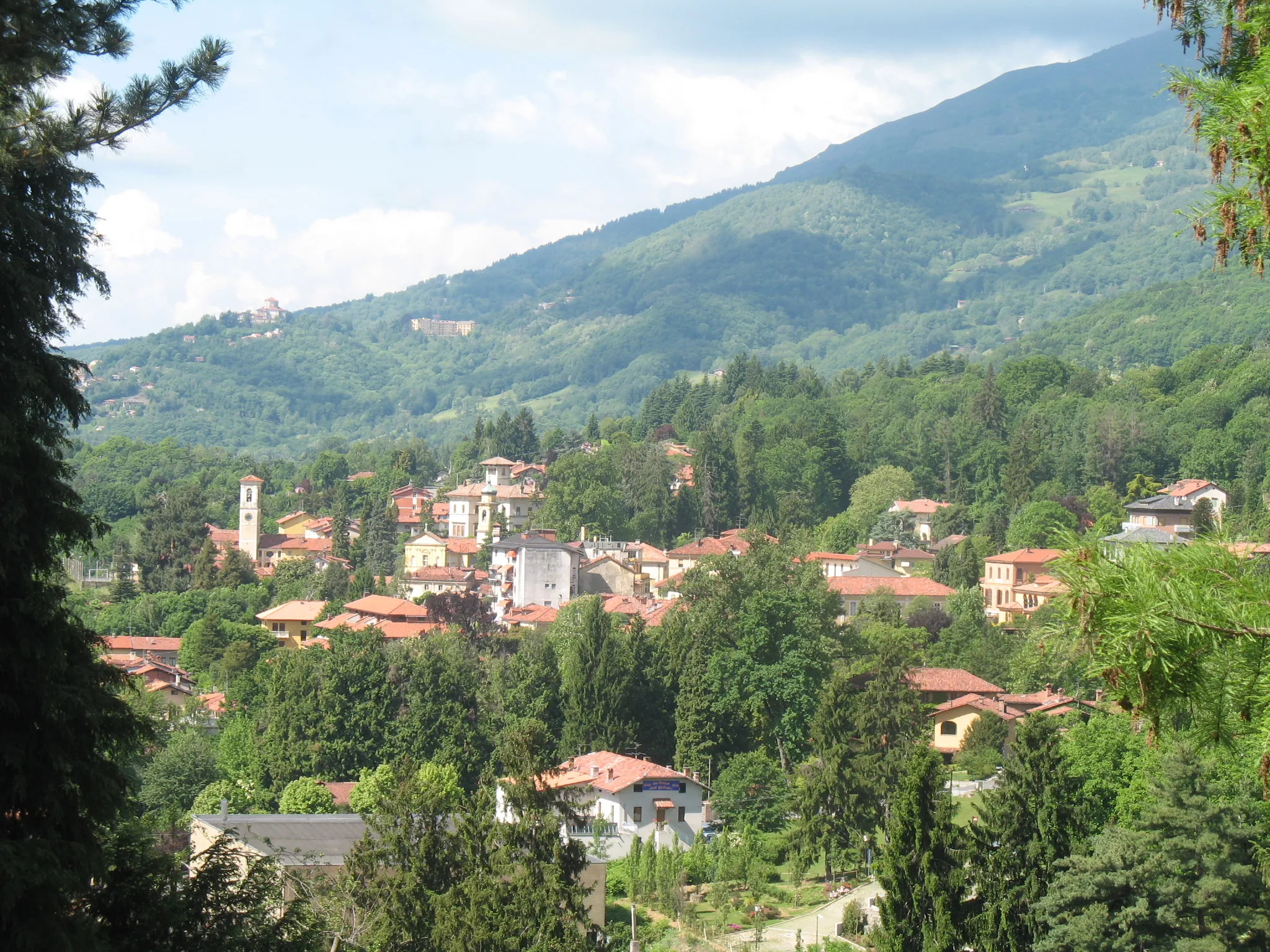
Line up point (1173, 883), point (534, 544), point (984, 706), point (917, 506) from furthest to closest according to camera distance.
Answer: point (917, 506) → point (534, 544) → point (984, 706) → point (1173, 883)

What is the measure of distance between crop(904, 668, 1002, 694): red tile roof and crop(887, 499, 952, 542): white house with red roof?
33.9 meters

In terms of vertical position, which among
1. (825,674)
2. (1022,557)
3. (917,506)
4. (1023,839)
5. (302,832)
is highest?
(917,506)

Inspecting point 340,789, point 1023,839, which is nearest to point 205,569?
point 340,789

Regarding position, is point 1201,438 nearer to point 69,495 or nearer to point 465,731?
point 465,731

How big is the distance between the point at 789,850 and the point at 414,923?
15.2 metres

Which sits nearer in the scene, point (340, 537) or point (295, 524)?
point (340, 537)

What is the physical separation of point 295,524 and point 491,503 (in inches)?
821

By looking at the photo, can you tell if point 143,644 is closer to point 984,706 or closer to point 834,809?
point 984,706

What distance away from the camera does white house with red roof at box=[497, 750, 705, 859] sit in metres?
36.1

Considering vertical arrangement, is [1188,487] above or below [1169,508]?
above

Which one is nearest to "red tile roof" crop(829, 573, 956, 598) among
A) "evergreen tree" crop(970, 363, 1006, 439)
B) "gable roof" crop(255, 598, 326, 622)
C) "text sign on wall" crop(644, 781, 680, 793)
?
"gable roof" crop(255, 598, 326, 622)

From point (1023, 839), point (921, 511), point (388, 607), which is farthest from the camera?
point (921, 511)

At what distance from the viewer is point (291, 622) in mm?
63250

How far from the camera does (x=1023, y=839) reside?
1048 inches
